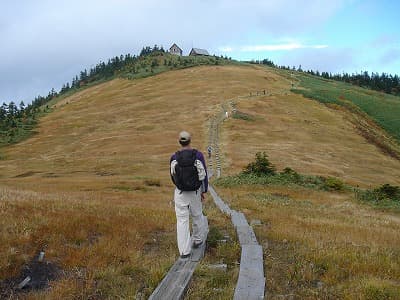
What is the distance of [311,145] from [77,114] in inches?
2276

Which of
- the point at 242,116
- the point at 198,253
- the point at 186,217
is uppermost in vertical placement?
the point at 186,217

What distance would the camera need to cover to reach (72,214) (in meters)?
11.3

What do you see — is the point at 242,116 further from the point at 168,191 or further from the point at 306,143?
the point at 168,191

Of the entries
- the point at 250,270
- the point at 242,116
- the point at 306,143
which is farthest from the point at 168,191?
the point at 242,116

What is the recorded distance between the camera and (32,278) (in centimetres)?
744

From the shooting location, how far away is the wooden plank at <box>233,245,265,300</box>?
668 cm

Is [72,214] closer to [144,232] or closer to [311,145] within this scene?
[144,232]

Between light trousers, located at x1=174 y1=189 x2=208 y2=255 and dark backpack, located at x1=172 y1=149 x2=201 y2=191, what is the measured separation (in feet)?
0.88

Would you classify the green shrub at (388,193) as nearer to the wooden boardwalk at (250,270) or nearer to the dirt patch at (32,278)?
the wooden boardwalk at (250,270)

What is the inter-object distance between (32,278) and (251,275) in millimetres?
3728

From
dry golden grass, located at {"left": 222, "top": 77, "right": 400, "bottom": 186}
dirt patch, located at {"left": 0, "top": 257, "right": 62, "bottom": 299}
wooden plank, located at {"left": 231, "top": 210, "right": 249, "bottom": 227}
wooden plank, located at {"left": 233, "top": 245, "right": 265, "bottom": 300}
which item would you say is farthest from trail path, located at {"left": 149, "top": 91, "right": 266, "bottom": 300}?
dry golden grass, located at {"left": 222, "top": 77, "right": 400, "bottom": 186}

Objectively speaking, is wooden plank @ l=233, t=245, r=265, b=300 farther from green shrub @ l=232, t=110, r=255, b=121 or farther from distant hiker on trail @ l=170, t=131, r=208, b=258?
green shrub @ l=232, t=110, r=255, b=121

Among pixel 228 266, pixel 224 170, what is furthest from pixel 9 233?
pixel 224 170

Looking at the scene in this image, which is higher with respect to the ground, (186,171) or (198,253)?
(186,171)
